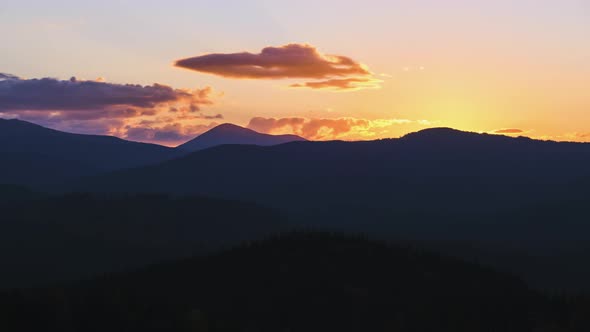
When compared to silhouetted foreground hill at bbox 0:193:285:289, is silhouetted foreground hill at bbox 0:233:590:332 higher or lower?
higher

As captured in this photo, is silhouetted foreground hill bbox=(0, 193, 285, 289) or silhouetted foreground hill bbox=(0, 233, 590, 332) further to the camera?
silhouetted foreground hill bbox=(0, 193, 285, 289)

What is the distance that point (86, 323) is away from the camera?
5078cm

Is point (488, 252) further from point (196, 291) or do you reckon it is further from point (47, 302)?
point (47, 302)

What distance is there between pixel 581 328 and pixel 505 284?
21.8 m

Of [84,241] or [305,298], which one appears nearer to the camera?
[305,298]

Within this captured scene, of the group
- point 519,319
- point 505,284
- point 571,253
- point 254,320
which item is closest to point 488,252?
point 571,253

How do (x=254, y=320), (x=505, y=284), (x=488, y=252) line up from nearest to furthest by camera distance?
(x=254, y=320) < (x=505, y=284) < (x=488, y=252)

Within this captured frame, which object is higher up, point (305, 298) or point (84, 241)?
point (305, 298)

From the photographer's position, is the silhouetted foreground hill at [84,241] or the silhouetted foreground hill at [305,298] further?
the silhouetted foreground hill at [84,241]

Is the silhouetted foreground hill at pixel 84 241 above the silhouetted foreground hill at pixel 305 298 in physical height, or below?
below

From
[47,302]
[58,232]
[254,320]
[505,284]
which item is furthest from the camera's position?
[58,232]

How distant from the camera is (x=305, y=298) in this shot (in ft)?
212

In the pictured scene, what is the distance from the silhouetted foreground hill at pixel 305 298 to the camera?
52156 millimetres

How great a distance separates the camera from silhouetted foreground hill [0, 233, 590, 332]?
52156 millimetres
